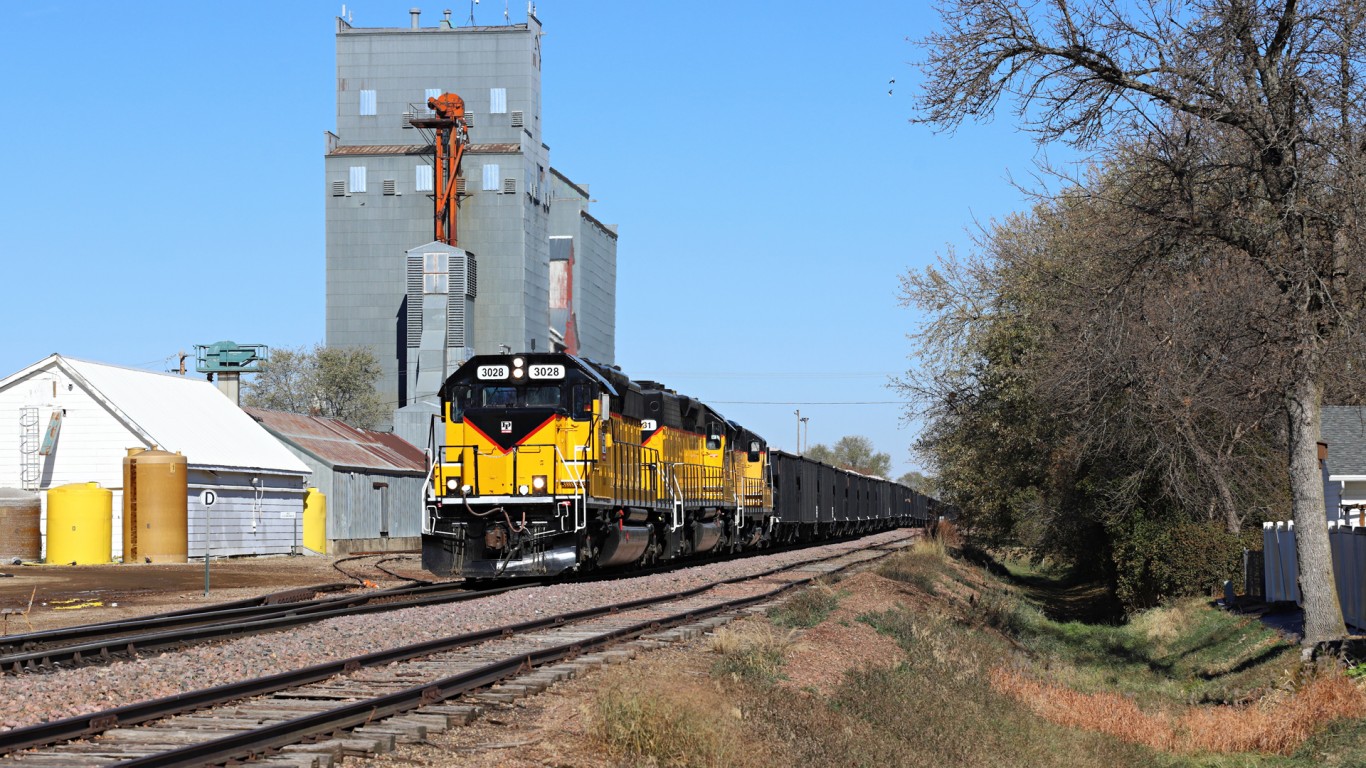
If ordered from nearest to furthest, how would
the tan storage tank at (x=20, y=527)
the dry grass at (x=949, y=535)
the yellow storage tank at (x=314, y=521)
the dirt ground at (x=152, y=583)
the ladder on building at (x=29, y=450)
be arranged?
1. the dirt ground at (x=152, y=583)
2. the tan storage tank at (x=20, y=527)
3. the ladder on building at (x=29, y=450)
4. the yellow storage tank at (x=314, y=521)
5. the dry grass at (x=949, y=535)

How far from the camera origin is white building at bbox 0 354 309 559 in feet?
122

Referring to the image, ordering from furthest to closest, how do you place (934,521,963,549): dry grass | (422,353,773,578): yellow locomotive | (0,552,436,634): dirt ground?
1. (934,521,963,549): dry grass
2. (422,353,773,578): yellow locomotive
3. (0,552,436,634): dirt ground

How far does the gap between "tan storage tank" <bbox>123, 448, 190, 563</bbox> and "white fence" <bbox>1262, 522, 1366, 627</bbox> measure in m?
26.9

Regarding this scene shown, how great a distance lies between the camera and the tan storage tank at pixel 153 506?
35406 mm

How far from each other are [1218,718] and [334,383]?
7143 centimetres

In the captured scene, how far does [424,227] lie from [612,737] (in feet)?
236

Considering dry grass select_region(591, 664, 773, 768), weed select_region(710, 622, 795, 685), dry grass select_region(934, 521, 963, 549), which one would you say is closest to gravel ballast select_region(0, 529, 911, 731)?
weed select_region(710, 622, 795, 685)

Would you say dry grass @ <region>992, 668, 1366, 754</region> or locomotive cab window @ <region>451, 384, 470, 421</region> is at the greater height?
locomotive cab window @ <region>451, 384, 470, 421</region>

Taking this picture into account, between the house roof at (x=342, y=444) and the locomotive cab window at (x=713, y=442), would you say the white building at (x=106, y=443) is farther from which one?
the locomotive cab window at (x=713, y=442)

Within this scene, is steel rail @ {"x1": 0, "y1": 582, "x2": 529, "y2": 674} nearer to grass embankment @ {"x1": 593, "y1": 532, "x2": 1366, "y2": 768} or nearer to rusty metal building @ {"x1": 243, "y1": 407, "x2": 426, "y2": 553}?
grass embankment @ {"x1": 593, "y1": 532, "x2": 1366, "y2": 768}

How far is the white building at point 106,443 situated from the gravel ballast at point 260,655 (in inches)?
801

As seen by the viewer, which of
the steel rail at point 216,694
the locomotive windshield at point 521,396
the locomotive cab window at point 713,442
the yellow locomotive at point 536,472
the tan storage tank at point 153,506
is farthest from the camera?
the tan storage tank at point 153,506

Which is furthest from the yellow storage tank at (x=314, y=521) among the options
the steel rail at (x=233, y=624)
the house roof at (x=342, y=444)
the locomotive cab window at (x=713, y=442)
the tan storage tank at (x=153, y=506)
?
the steel rail at (x=233, y=624)

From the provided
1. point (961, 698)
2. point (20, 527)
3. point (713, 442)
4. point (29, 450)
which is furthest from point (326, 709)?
point (29, 450)
